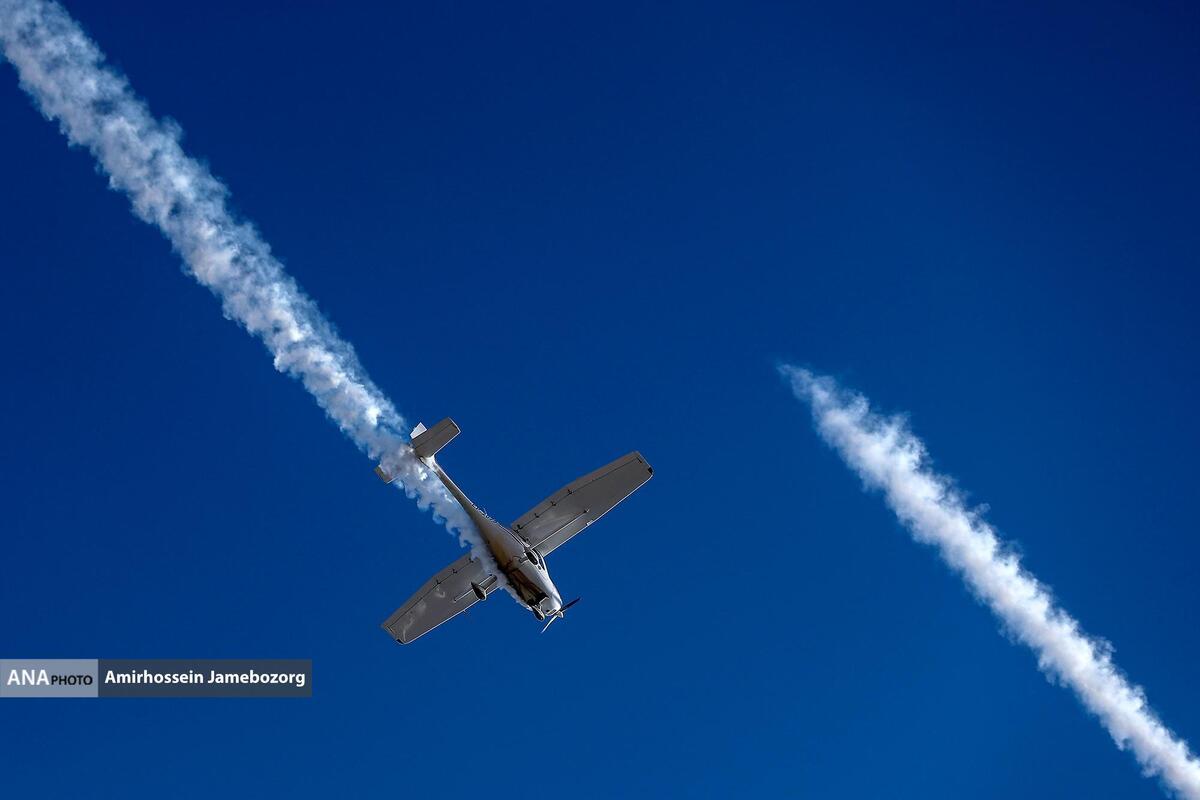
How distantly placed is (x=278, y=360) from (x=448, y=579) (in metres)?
10.7

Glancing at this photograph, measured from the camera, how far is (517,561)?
3419 centimetres

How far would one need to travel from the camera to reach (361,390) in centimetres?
3166

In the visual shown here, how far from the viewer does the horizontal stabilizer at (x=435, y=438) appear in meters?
31.8

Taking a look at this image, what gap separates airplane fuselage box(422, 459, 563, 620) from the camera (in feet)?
112

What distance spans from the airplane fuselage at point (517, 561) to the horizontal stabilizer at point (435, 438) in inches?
82.5

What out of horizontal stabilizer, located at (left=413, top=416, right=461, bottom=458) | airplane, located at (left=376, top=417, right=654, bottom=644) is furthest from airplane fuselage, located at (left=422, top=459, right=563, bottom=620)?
horizontal stabilizer, located at (left=413, top=416, right=461, bottom=458)

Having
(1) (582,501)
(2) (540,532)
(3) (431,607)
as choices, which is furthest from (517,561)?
(3) (431,607)

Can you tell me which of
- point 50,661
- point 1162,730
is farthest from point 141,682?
point 1162,730

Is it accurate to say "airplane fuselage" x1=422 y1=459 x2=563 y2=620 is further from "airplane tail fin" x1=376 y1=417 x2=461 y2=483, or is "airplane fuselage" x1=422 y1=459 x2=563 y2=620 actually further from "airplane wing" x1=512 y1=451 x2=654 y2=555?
"airplane tail fin" x1=376 y1=417 x2=461 y2=483

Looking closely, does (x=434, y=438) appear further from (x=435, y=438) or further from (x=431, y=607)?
(x=431, y=607)

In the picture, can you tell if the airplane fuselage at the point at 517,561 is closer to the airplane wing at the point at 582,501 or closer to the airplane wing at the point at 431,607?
the airplane wing at the point at 582,501

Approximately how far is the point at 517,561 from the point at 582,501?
Result: 309 cm

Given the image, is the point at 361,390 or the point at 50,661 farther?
the point at 50,661

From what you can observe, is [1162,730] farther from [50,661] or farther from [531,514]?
[50,661]
